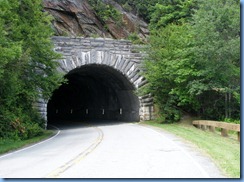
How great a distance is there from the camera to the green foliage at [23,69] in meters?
19.6

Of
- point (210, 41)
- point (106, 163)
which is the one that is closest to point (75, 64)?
point (210, 41)

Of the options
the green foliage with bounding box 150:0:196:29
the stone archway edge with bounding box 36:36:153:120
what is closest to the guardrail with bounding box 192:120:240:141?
the stone archway edge with bounding box 36:36:153:120

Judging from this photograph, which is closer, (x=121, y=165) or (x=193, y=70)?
(x=121, y=165)

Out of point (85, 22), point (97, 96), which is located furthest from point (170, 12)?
point (97, 96)

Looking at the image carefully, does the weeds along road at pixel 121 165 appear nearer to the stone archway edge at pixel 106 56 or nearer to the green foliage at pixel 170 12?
the stone archway edge at pixel 106 56

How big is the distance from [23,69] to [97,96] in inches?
745

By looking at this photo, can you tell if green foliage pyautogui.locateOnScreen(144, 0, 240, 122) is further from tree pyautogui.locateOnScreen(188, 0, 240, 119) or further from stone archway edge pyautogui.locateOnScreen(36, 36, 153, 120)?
stone archway edge pyautogui.locateOnScreen(36, 36, 153, 120)

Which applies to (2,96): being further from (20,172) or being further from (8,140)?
(20,172)

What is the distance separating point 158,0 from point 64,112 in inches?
786

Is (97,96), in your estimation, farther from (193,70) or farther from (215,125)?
(215,125)

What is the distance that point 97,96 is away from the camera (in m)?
40.7

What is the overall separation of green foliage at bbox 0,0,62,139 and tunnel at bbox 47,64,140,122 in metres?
2.97

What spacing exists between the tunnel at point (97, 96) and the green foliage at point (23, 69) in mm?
2969

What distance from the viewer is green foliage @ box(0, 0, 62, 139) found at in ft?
64.3
